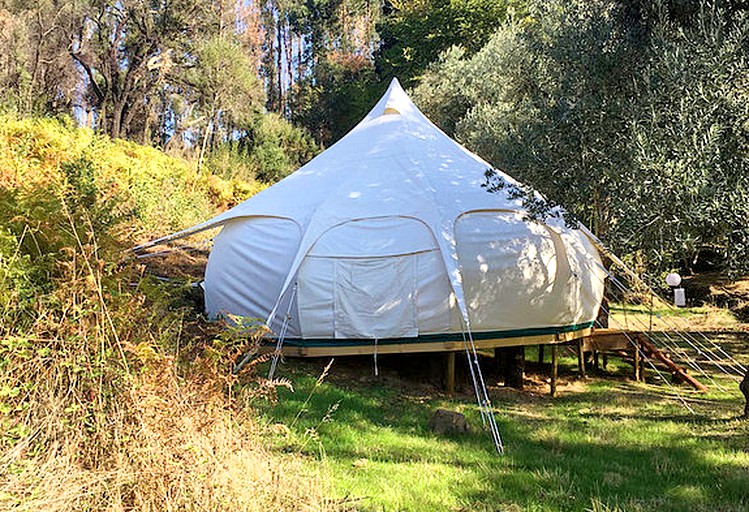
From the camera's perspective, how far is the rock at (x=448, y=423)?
5.04 m

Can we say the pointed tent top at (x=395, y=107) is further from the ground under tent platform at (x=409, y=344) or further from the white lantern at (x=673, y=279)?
the white lantern at (x=673, y=279)

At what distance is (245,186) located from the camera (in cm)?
1792

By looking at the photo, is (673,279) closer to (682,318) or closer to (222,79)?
(682,318)

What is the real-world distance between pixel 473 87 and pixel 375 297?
1386 cm

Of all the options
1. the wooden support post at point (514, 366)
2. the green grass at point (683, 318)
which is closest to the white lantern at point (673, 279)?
the green grass at point (683, 318)

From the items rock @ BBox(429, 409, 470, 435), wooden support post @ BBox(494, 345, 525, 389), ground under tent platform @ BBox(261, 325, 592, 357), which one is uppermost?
ground under tent platform @ BBox(261, 325, 592, 357)

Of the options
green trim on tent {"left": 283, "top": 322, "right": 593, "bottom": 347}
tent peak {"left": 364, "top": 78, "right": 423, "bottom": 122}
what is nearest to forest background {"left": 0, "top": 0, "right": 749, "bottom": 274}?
green trim on tent {"left": 283, "top": 322, "right": 593, "bottom": 347}

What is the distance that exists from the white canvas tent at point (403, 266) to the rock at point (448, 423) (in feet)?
4.31

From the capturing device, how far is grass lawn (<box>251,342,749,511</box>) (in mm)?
3602

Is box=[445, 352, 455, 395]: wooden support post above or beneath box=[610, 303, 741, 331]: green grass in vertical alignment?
above

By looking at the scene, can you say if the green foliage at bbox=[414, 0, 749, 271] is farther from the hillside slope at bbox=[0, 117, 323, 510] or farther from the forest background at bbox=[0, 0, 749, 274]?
the hillside slope at bbox=[0, 117, 323, 510]

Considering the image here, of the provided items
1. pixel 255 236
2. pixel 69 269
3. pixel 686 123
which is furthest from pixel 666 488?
pixel 255 236

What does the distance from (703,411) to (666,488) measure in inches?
108

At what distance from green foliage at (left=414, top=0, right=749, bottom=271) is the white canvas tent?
3.52ft
